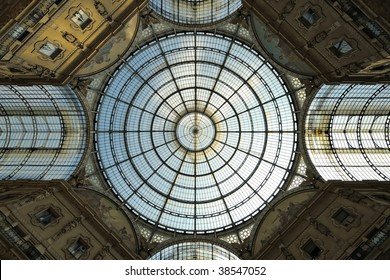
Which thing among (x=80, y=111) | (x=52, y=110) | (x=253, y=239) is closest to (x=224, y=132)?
(x=253, y=239)

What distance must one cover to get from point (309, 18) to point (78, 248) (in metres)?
21.5

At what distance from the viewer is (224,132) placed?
31.6 m

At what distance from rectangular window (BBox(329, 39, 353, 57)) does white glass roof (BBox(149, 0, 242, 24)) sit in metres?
8.48

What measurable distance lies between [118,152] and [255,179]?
12709 millimetres

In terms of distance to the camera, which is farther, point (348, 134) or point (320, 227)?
point (348, 134)

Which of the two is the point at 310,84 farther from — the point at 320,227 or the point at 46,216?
the point at 46,216

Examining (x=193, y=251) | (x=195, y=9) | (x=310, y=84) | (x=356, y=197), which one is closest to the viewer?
(x=356, y=197)

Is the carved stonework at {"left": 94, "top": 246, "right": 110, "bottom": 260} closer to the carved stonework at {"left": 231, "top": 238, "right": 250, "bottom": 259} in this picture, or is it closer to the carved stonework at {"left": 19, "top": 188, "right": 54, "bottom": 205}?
the carved stonework at {"left": 19, "top": 188, "right": 54, "bottom": 205}

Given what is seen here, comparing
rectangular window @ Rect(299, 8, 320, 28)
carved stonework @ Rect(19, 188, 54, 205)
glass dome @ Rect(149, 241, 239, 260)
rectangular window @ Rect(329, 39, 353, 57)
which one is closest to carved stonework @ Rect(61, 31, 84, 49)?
carved stonework @ Rect(19, 188, 54, 205)

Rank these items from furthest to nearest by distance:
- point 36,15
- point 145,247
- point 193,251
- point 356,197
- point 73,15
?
point 193,251
point 145,247
point 356,197
point 73,15
point 36,15

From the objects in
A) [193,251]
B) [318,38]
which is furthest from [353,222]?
[193,251]

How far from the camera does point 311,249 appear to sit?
22.4 m

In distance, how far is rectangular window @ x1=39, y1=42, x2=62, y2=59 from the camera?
19.1 m

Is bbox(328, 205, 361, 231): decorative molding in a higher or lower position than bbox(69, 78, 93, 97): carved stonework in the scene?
lower
